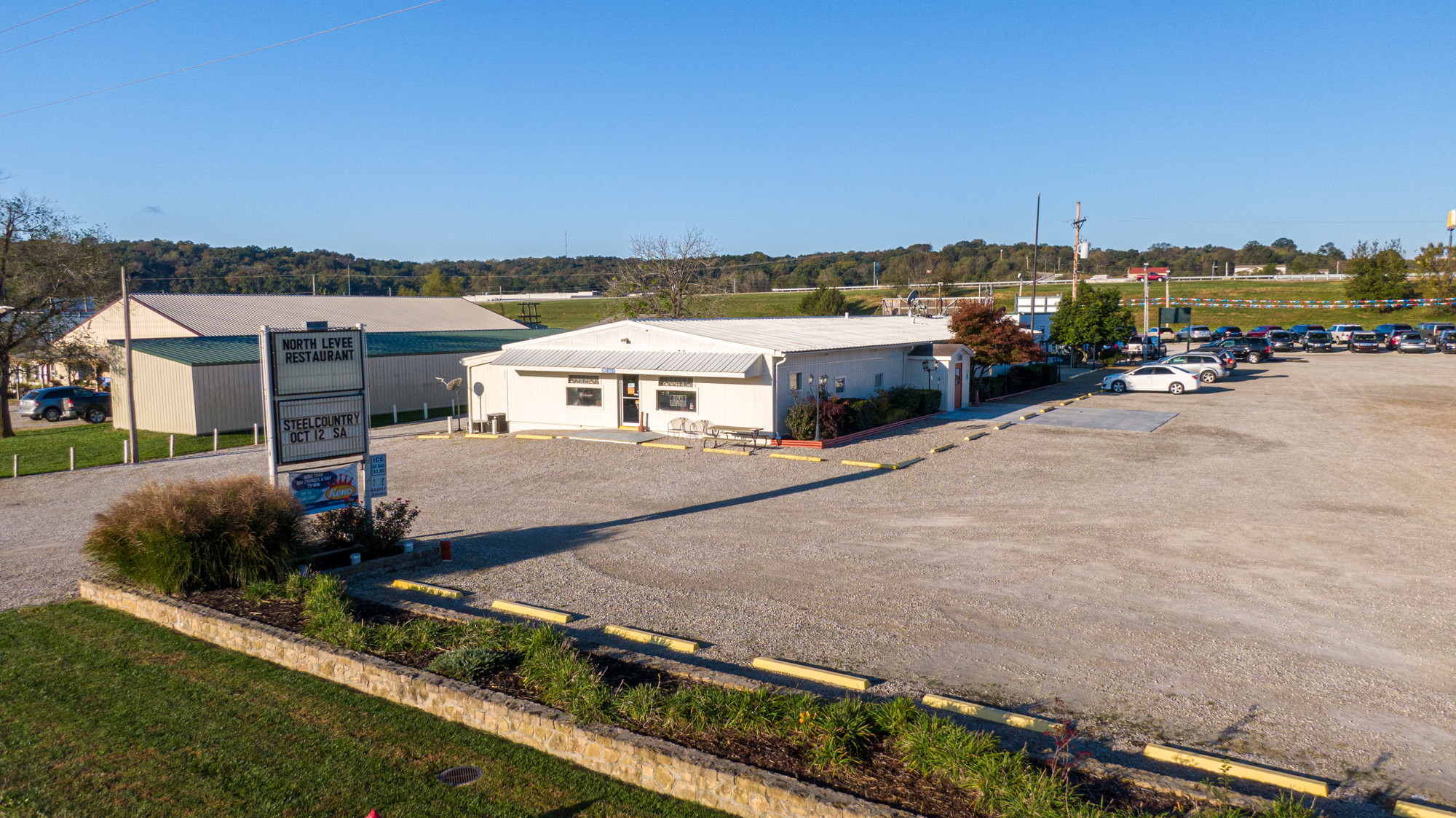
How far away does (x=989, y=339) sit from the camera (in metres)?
36.8

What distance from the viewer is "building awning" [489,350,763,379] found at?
25469 millimetres

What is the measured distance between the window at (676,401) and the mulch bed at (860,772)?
1904 cm

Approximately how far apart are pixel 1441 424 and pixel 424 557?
101ft

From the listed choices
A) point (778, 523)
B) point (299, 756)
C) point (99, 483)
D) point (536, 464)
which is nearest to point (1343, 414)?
point (778, 523)

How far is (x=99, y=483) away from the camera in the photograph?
22.7 metres

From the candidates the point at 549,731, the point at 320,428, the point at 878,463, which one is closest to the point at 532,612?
the point at 549,731

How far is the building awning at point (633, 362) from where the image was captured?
1003 inches

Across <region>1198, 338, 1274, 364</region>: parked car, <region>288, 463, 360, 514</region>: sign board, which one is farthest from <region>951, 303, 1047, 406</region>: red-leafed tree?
<region>288, 463, 360, 514</region>: sign board

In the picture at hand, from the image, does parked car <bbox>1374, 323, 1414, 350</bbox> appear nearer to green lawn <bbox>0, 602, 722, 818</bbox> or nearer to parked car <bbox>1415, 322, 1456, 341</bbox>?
parked car <bbox>1415, 322, 1456, 341</bbox>

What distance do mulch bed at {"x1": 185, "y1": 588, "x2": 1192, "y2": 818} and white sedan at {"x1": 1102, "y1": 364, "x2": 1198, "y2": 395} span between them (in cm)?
3578

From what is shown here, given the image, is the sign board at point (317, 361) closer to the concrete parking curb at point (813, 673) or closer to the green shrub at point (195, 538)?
the green shrub at point (195, 538)

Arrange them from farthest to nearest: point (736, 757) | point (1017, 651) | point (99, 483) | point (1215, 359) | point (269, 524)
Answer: point (1215, 359) → point (99, 483) → point (269, 524) → point (1017, 651) → point (736, 757)

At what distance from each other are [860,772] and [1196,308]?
106m

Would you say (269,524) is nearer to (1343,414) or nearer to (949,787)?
(949,787)
